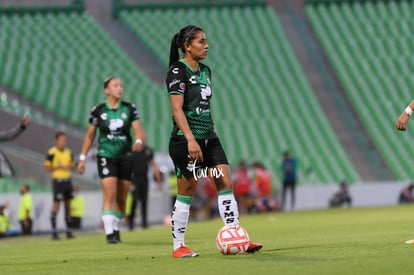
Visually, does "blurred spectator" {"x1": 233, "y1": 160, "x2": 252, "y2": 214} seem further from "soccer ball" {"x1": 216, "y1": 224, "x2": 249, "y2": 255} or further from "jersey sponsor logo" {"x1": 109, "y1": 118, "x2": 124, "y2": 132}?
"soccer ball" {"x1": 216, "y1": 224, "x2": 249, "y2": 255}

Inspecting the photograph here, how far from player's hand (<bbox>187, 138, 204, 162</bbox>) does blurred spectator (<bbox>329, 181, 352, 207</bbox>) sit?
71.1 ft

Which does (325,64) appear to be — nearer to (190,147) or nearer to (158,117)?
(158,117)

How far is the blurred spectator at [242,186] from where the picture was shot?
100 ft

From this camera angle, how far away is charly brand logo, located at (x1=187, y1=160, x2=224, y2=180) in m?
9.84

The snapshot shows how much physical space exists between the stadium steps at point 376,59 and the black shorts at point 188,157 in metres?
24.0

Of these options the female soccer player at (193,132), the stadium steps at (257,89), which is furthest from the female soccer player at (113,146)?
the stadium steps at (257,89)

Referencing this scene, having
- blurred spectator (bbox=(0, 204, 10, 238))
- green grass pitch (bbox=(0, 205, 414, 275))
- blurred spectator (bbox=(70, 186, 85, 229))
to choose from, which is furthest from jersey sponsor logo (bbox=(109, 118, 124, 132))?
blurred spectator (bbox=(70, 186, 85, 229))

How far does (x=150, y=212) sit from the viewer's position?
91.5 ft

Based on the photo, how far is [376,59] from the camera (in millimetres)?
40000

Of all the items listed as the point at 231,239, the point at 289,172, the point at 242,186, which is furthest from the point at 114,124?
the point at 289,172

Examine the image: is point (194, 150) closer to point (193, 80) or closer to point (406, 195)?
point (193, 80)

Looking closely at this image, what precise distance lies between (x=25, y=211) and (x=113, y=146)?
8.58 metres

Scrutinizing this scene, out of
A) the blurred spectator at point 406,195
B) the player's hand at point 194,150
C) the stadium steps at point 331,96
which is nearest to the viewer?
the player's hand at point 194,150

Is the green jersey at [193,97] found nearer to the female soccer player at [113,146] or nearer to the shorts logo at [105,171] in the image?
the female soccer player at [113,146]
